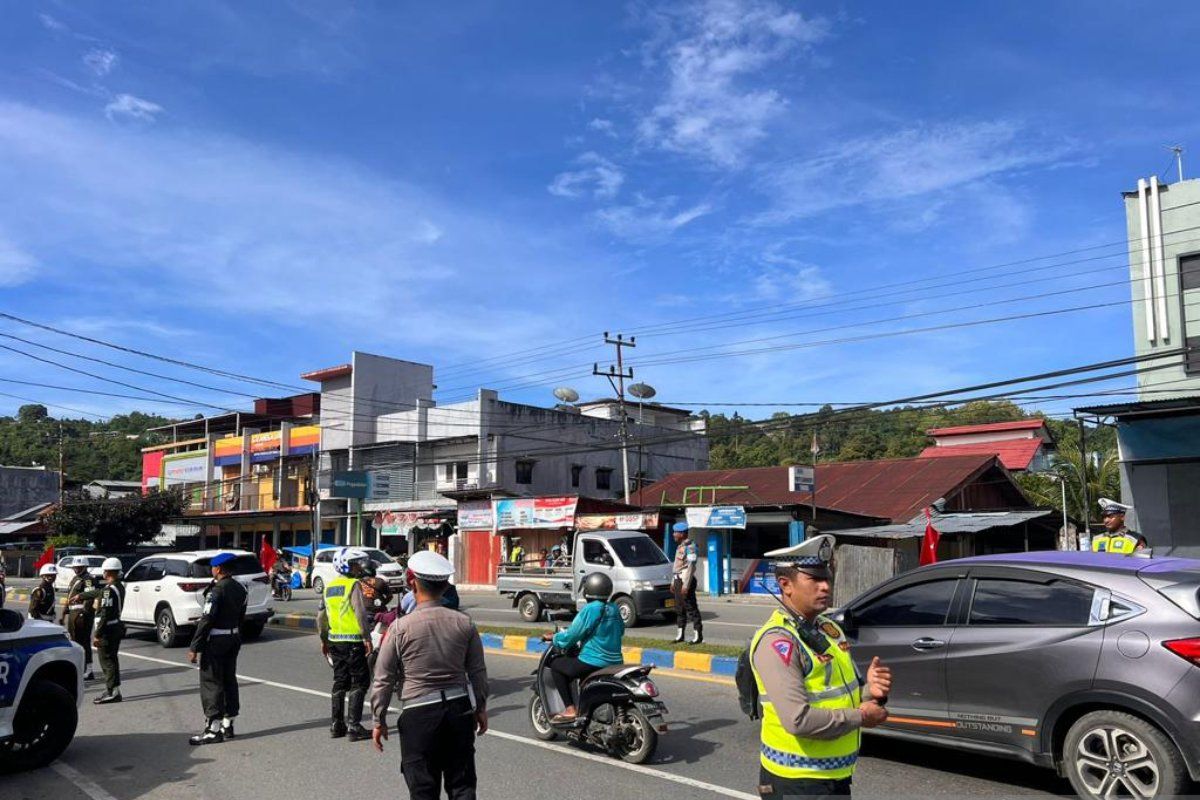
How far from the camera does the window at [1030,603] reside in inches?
235

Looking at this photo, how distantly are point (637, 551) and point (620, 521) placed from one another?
40.7 ft

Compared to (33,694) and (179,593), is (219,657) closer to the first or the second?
(33,694)

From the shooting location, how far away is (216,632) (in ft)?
28.0

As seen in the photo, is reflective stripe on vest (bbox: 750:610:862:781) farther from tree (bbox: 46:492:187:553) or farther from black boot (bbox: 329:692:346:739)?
tree (bbox: 46:492:187:553)

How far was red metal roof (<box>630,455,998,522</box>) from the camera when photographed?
30.0 m

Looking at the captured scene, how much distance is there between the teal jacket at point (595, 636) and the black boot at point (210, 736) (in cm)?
332

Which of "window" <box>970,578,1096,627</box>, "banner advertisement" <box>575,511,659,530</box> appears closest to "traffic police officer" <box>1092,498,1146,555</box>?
"window" <box>970,578,1096,627</box>

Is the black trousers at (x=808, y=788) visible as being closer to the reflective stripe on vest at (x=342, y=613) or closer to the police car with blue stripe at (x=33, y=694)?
the reflective stripe on vest at (x=342, y=613)

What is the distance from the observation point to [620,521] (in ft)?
103

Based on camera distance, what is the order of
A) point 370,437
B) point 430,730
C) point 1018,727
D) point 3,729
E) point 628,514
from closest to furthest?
point 430,730 → point 1018,727 → point 3,729 → point 628,514 → point 370,437

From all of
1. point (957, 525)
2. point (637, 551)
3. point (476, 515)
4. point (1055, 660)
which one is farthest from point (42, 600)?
point (476, 515)

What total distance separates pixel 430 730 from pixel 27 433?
88176 millimetres

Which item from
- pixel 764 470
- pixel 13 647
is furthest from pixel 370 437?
pixel 13 647

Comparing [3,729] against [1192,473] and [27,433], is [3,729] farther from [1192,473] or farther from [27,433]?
[27,433]
